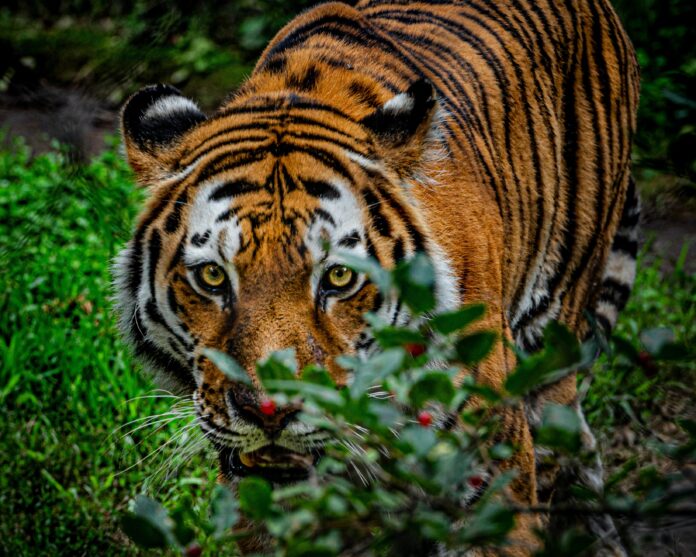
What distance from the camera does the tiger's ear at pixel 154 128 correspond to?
2559 millimetres

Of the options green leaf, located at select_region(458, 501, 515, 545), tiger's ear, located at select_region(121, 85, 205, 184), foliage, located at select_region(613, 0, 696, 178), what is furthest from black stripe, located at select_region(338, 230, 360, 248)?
foliage, located at select_region(613, 0, 696, 178)

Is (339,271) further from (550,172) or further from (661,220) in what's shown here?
(661,220)

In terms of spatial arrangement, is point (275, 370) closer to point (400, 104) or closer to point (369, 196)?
point (369, 196)

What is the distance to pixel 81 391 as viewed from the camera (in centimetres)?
373

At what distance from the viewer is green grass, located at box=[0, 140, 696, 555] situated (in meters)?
3.20

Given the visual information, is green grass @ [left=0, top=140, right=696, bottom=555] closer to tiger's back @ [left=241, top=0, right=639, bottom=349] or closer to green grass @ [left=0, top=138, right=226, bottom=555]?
green grass @ [left=0, top=138, right=226, bottom=555]

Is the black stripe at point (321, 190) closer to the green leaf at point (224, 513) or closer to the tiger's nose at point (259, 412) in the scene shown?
the tiger's nose at point (259, 412)

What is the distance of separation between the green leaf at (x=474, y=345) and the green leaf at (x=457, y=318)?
0.11ft

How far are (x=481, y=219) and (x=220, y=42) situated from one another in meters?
5.35

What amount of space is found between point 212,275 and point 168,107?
2.06ft

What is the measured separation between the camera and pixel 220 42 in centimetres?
Result: 749

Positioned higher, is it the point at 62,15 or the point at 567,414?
the point at 62,15

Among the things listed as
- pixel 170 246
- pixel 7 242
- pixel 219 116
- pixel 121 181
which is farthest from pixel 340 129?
pixel 121 181

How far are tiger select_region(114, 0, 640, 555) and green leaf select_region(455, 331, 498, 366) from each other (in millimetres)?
617
